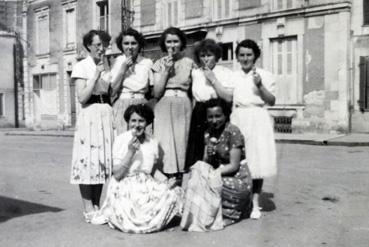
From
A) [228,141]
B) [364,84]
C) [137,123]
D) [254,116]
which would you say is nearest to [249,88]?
[254,116]

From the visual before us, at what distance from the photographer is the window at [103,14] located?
2319 centimetres

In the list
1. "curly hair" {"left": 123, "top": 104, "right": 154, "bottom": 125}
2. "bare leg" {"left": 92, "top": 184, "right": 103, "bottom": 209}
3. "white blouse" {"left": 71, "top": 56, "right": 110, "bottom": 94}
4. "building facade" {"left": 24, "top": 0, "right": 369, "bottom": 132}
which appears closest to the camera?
"curly hair" {"left": 123, "top": 104, "right": 154, "bottom": 125}

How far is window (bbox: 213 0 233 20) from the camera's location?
722 inches

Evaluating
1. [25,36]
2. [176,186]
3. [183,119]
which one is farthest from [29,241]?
[25,36]

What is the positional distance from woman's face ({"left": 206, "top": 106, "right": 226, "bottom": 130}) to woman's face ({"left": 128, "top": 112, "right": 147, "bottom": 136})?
0.64 meters

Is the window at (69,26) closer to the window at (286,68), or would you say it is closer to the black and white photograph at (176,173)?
the window at (286,68)

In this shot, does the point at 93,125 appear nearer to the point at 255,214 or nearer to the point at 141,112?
the point at 141,112

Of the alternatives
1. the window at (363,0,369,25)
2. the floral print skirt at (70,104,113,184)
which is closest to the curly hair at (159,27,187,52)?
the floral print skirt at (70,104,113,184)

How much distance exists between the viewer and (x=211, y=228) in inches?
183

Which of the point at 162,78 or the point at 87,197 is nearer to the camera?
the point at 162,78

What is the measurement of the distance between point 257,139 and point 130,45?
162 cm

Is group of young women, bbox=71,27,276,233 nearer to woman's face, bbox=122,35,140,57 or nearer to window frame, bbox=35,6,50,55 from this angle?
woman's face, bbox=122,35,140,57

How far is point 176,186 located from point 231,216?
62 centimetres

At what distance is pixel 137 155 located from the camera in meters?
4.81
